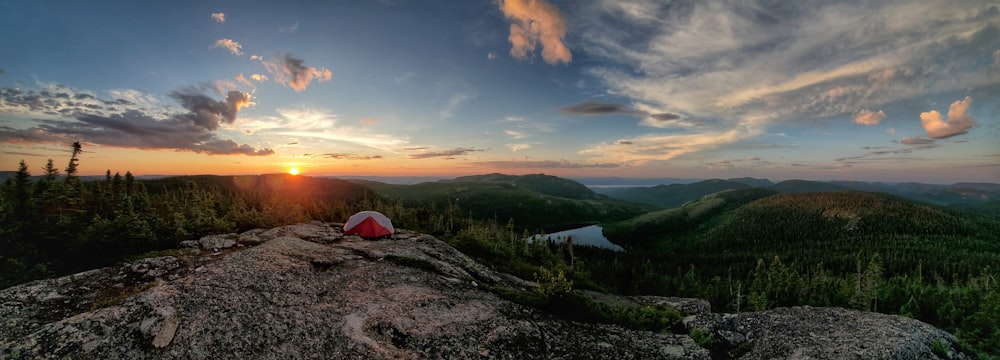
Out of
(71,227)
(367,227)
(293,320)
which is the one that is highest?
(71,227)

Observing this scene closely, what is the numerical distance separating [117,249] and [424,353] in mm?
25509

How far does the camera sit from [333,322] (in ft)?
61.6

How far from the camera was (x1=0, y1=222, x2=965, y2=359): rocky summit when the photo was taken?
15328 millimetres

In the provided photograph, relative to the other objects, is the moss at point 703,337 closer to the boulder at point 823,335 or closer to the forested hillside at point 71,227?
the boulder at point 823,335

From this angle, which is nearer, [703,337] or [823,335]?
[823,335]

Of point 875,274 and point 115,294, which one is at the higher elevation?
point 115,294

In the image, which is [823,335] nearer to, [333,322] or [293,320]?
[333,322]

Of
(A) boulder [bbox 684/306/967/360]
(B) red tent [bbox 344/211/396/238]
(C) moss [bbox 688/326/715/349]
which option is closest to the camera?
(A) boulder [bbox 684/306/967/360]

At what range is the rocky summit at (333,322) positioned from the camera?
15.3m

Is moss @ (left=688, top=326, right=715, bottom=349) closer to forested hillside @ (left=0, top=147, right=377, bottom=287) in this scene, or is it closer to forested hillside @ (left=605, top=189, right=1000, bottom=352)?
forested hillside @ (left=605, top=189, right=1000, bottom=352)

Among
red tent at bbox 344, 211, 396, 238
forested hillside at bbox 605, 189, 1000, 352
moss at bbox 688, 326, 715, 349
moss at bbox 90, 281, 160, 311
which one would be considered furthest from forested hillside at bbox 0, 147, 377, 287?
forested hillside at bbox 605, 189, 1000, 352

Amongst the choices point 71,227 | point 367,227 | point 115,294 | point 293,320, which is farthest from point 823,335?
point 71,227

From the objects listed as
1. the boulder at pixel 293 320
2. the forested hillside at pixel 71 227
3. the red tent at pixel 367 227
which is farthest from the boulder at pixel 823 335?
the forested hillside at pixel 71 227

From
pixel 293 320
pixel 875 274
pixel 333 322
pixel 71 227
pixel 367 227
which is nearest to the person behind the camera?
pixel 293 320
